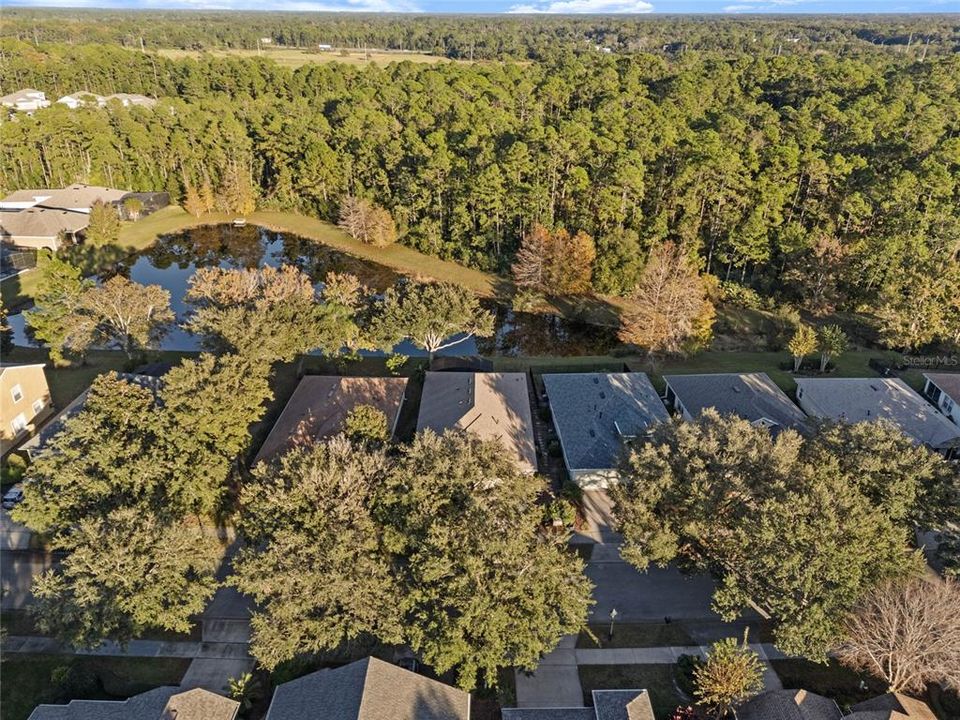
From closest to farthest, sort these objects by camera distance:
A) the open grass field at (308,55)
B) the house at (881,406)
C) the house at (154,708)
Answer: the house at (154,708) < the house at (881,406) < the open grass field at (308,55)

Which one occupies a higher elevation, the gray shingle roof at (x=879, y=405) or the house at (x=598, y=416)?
the gray shingle roof at (x=879, y=405)

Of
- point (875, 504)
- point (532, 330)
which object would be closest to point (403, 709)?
point (875, 504)

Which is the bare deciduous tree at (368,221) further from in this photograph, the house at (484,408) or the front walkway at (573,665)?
the front walkway at (573,665)

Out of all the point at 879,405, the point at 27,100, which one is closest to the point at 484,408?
the point at 879,405

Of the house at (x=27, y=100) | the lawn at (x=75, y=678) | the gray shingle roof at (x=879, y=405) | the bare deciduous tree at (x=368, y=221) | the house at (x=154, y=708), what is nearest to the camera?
A: the house at (x=154, y=708)

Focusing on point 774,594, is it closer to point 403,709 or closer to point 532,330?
point 403,709

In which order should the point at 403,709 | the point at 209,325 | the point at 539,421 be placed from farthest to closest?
1. the point at 539,421
2. the point at 209,325
3. the point at 403,709

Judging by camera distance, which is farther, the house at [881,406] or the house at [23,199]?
the house at [23,199]

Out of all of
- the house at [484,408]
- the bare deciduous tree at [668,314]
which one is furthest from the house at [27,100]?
the bare deciduous tree at [668,314]
